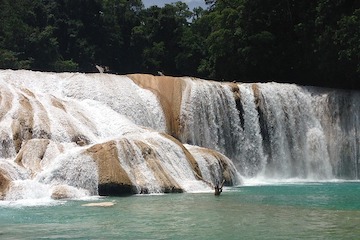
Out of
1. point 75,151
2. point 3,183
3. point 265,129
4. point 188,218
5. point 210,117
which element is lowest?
point 188,218

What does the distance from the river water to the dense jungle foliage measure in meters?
22.1

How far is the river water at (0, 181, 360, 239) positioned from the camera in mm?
15172

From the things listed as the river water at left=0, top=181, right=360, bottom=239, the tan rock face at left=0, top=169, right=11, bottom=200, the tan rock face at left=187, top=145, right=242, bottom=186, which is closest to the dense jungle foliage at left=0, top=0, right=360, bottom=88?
the tan rock face at left=187, top=145, right=242, bottom=186

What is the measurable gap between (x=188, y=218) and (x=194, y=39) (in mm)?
55603

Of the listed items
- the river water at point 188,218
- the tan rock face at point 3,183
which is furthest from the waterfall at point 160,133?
the river water at point 188,218

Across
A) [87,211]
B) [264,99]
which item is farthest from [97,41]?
[87,211]

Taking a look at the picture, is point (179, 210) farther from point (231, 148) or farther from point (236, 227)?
point (231, 148)

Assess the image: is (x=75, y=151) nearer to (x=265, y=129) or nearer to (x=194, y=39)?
(x=265, y=129)

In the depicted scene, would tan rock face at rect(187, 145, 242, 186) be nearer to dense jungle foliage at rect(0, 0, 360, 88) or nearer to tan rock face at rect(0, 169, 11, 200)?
tan rock face at rect(0, 169, 11, 200)

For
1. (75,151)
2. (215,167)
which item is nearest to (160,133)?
(215,167)

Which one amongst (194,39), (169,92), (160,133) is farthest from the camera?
(194,39)

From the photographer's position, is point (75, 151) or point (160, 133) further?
point (160, 133)

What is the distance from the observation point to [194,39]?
236 ft

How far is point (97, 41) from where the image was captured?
79812 mm
